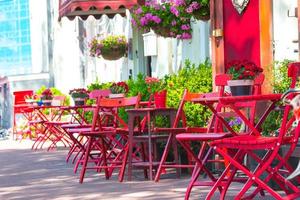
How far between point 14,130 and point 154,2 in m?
8.91

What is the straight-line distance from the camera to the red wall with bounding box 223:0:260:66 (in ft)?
35.0

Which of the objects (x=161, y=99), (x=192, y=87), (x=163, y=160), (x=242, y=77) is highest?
(x=242, y=77)

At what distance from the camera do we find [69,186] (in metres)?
9.48

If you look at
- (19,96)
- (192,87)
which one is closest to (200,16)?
(192,87)

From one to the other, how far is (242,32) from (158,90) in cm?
136

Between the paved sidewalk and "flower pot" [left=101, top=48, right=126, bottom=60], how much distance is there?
15.3 ft

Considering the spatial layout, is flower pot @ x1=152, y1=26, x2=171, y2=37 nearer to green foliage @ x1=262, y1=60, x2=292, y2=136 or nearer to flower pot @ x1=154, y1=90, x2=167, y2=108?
flower pot @ x1=154, y1=90, x2=167, y2=108

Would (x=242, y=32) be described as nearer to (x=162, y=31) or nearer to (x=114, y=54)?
(x=162, y=31)

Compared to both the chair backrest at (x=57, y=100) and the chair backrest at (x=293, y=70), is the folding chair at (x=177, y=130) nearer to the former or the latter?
the chair backrest at (x=293, y=70)

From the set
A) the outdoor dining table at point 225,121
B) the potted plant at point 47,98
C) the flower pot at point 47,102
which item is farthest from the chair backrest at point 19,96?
the outdoor dining table at point 225,121

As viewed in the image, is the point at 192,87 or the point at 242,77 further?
the point at 192,87

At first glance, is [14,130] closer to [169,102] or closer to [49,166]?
[49,166]

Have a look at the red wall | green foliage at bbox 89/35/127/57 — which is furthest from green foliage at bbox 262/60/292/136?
green foliage at bbox 89/35/127/57

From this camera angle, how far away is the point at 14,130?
20.8m
